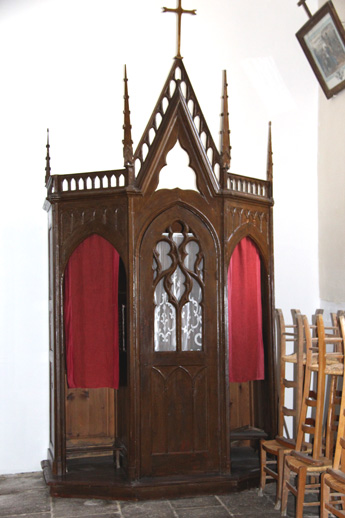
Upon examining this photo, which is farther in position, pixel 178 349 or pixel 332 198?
pixel 332 198

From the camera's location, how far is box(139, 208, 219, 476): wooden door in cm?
421

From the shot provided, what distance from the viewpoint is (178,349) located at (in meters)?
4.28

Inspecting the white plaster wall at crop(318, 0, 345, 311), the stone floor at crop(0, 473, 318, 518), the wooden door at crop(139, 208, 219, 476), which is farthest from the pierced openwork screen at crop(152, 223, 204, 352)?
the white plaster wall at crop(318, 0, 345, 311)

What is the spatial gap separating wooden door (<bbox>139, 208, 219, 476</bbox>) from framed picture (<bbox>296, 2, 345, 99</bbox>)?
187 cm

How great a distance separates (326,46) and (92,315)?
2.99 m

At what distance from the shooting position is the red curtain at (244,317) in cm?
465

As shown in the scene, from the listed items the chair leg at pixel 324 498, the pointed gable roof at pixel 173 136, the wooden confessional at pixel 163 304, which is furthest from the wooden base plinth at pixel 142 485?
the pointed gable roof at pixel 173 136

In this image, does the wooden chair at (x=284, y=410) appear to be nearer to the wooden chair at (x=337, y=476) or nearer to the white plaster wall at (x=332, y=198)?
the wooden chair at (x=337, y=476)

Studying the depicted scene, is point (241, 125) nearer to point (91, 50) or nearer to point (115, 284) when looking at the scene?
point (91, 50)

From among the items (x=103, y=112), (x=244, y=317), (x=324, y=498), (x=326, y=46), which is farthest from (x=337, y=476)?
(x=326, y=46)

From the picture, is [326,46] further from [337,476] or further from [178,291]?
[337,476]

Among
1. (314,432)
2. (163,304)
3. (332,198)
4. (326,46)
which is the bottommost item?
(314,432)

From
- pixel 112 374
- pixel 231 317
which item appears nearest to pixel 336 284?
pixel 231 317

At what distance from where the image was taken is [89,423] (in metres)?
4.86
